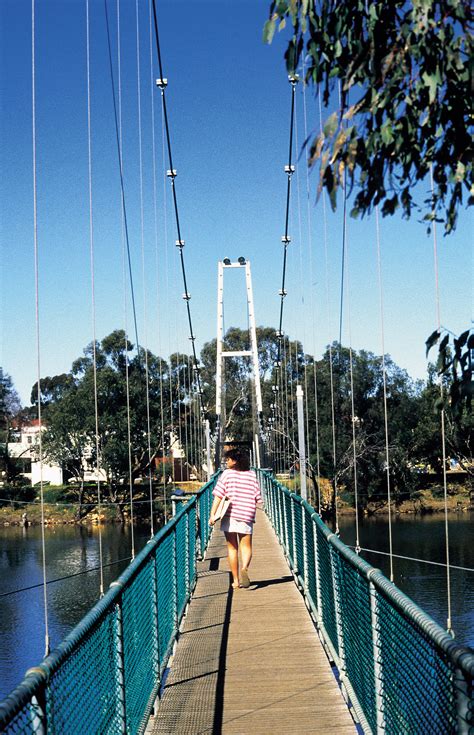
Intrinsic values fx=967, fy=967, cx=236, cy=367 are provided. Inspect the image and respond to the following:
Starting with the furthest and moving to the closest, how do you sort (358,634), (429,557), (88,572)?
(429,557) < (88,572) < (358,634)

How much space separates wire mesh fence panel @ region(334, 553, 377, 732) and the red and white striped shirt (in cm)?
266

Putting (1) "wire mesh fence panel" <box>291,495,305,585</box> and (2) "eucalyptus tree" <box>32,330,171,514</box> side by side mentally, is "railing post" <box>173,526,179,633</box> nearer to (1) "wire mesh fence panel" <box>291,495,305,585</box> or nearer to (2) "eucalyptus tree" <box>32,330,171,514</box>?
(1) "wire mesh fence panel" <box>291,495,305,585</box>

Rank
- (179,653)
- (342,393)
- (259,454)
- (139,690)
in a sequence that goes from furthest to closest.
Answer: (342,393), (259,454), (179,653), (139,690)

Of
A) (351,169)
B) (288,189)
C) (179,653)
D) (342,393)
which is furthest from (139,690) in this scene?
(342,393)

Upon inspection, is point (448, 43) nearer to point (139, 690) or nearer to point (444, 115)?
point (444, 115)

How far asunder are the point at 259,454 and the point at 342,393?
1491 centimetres

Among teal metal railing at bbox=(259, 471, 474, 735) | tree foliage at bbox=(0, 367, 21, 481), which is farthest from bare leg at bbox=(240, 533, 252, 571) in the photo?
tree foliage at bbox=(0, 367, 21, 481)

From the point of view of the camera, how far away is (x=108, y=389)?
45.0 meters

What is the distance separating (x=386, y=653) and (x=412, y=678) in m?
0.40

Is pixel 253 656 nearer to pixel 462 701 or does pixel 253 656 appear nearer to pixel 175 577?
pixel 175 577

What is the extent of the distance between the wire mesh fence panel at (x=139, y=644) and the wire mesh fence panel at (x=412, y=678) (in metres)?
0.97

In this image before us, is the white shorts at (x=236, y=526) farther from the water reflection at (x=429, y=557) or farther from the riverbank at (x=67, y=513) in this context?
the riverbank at (x=67, y=513)

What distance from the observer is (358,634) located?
403cm

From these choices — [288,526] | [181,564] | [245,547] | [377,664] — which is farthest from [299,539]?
[377,664]
